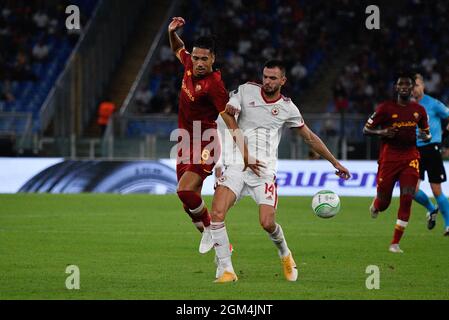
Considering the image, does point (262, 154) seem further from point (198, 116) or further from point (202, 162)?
point (198, 116)

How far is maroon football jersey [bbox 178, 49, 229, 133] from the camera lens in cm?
1078

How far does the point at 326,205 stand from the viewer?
11.1 meters

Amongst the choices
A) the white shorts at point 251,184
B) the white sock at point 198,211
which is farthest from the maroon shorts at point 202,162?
the white shorts at point 251,184

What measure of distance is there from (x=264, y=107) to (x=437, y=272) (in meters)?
2.59

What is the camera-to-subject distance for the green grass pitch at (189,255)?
947cm

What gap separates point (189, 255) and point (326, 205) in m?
2.30

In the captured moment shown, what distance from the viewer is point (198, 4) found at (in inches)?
1394

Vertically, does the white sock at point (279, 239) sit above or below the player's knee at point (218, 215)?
below

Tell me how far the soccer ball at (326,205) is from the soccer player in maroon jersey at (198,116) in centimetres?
123

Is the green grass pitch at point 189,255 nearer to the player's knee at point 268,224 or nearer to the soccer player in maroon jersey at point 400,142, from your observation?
the player's knee at point 268,224

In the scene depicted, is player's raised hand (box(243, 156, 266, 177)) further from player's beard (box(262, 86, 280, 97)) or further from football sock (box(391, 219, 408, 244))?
football sock (box(391, 219, 408, 244))

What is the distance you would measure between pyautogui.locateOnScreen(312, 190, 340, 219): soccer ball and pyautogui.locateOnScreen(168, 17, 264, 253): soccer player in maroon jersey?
1.23 m
